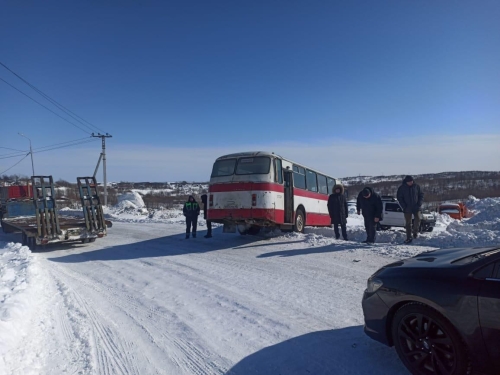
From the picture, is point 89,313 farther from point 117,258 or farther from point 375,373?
point 117,258

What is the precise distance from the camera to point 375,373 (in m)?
3.44

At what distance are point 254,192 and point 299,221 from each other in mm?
3160

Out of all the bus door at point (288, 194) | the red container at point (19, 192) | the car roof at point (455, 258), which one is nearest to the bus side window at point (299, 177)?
the bus door at point (288, 194)

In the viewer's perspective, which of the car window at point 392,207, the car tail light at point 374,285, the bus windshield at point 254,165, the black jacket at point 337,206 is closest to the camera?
the car tail light at point 374,285

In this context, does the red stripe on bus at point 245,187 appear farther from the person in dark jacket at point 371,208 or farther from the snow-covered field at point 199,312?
the person in dark jacket at point 371,208

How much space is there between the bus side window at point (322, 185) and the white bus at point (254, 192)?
3.19 m

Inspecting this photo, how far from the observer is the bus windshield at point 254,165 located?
11.5 metres

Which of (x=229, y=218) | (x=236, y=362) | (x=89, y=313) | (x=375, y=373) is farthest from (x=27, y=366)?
(x=229, y=218)

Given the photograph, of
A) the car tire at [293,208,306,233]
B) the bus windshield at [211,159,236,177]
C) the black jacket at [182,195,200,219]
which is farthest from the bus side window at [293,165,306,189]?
the black jacket at [182,195,200,219]

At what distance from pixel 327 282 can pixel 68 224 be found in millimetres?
11025

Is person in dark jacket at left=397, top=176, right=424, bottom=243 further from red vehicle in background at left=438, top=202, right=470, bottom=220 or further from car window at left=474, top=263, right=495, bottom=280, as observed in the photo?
red vehicle in background at left=438, top=202, right=470, bottom=220

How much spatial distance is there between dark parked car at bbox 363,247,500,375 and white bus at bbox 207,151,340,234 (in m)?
7.47

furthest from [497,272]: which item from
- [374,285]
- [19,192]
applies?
[19,192]

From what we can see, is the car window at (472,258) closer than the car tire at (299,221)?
Yes
